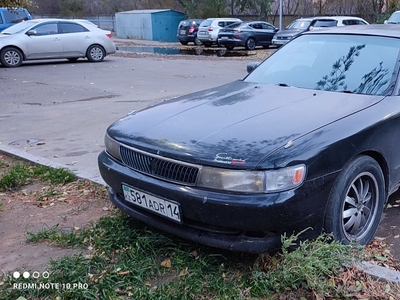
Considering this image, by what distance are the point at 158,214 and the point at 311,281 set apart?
3.54ft

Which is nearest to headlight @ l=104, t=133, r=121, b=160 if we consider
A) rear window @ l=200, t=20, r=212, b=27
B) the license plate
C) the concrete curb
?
the license plate

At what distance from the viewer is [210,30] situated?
26375 millimetres

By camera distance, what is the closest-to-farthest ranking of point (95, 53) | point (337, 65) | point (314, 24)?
1. point (337, 65)
2. point (95, 53)
3. point (314, 24)

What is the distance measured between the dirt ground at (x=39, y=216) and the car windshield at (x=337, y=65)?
198 centimetres

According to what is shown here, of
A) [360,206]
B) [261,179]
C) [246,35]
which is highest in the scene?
[261,179]

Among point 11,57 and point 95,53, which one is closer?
point 11,57

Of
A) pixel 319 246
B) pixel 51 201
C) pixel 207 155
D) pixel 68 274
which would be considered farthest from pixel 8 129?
pixel 319 246

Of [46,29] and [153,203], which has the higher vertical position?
[46,29]

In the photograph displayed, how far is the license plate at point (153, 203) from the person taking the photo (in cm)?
297

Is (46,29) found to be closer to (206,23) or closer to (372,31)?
(206,23)

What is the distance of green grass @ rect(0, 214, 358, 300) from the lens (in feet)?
9.23

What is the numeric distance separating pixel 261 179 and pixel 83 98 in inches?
323

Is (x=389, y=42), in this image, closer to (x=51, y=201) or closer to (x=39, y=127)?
(x=51, y=201)

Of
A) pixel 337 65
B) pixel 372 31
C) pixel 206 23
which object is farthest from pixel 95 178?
pixel 206 23
